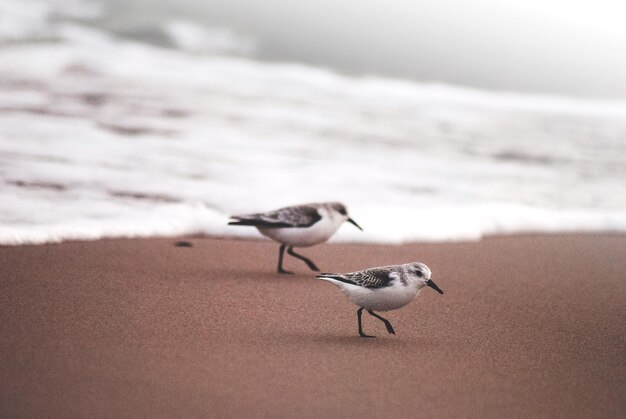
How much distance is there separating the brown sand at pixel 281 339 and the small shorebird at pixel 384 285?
0.20 metres

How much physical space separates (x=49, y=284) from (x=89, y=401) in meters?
1.65

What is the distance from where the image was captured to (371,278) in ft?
13.1

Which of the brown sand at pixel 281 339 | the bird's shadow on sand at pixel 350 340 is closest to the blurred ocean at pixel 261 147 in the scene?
the brown sand at pixel 281 339

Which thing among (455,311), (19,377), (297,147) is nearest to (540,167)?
(297,147)

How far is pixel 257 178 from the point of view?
805 centimetres

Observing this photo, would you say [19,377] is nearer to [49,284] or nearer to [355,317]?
[49,284]

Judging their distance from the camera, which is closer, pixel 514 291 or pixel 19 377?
pixel 19 377

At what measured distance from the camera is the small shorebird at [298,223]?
525 centimetres

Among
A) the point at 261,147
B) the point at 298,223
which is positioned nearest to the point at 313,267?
the point at 298,223

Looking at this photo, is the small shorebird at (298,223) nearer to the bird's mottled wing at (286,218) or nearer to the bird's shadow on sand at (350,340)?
the bird's mottled wing at (286,218)

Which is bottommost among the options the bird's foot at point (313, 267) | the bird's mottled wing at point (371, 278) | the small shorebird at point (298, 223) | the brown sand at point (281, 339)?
the bird's foot at point (313, 267)

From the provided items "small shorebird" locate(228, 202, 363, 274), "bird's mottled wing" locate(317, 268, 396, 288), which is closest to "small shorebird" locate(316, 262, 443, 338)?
"bird's mottled wing" locate(317, 268, 396, 288)

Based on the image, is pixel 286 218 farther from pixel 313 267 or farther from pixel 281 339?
pixel 281 339

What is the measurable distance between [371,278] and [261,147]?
5898 mm
